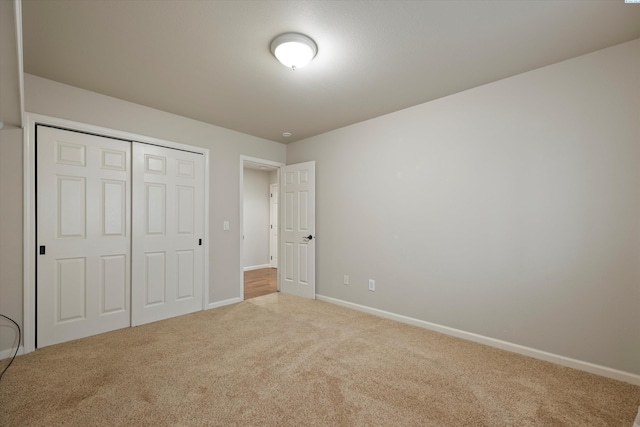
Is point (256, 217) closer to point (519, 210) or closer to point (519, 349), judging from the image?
point (519, 210)

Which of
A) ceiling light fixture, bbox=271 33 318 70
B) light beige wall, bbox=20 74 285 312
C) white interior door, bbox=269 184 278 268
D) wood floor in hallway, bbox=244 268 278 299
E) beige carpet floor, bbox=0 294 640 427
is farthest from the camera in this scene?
white interior door, bbox=269 184 278 268

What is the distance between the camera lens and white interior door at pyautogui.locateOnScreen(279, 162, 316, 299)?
14.5 feet

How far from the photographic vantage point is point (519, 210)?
2.63m

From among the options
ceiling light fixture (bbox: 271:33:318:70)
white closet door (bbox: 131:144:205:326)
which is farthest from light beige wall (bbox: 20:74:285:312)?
ceiling light fixture (bbox: 271:33:318:70)

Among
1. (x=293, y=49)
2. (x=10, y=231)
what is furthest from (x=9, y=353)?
(x=293, y=49)

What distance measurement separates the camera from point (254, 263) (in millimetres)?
7086

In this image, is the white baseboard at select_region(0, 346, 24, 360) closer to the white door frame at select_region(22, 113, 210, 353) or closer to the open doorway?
the white door frame at select_region(22, 113, 210, 353)

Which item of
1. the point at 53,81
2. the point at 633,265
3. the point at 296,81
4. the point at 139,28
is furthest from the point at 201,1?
the point at 633,265

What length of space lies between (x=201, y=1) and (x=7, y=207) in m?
2.53

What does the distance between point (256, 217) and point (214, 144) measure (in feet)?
10.9

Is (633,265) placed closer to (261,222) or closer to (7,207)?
(7,207)

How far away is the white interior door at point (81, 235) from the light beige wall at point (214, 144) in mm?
264

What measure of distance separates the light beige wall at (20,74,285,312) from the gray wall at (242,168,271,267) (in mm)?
2420

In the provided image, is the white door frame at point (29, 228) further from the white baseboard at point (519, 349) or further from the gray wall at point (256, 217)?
the gray wall at point (256, 217)
